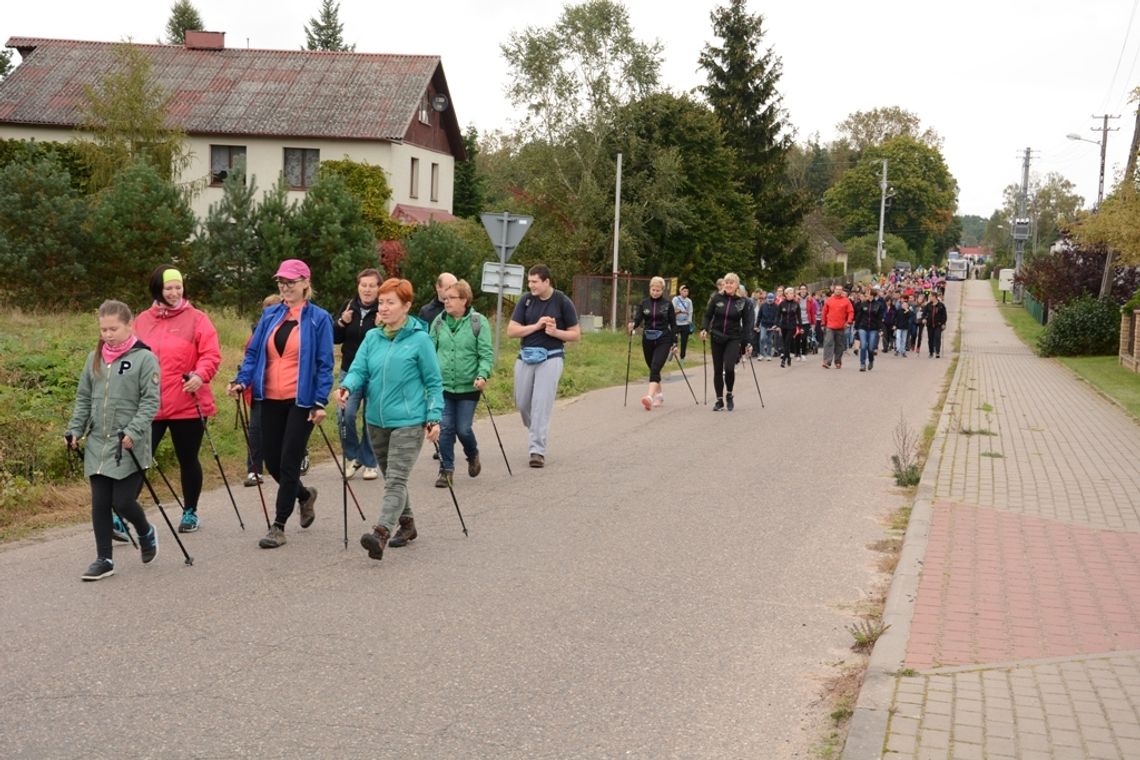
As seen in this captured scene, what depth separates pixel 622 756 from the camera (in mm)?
4520

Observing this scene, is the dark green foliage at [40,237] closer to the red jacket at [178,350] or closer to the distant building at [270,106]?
the distant building at [270,106]

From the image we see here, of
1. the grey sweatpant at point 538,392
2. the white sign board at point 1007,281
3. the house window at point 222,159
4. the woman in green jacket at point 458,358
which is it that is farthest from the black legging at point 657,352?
the white sign board at point 1007,281

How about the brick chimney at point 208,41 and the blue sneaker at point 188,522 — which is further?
the brick chimney at point 208,41

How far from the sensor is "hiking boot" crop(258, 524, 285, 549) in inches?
307

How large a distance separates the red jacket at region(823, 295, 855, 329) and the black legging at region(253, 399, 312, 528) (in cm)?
2056

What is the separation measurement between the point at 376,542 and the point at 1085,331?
32524 millimetres

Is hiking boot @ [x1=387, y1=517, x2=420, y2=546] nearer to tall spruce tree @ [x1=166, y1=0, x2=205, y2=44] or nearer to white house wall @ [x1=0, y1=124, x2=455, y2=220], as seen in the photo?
white house wall @ [x1=0, y1=124, x2=455, y2=220]

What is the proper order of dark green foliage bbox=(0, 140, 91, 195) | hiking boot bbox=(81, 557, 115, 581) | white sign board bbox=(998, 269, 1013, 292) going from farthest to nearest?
white sign board bbox=(998, 269, 1013, 292), dark green foliage bbox=(0, 140, 91, 195), hiking boot bbox=(81, 557, 115, 581)

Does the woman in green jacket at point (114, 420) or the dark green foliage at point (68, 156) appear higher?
the dark green foliage at point (68, 156)

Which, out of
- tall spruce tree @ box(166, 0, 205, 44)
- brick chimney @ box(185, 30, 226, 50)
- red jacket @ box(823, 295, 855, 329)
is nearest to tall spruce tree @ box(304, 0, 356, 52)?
tall spruce tree @ box(166, 0, 205, 44)

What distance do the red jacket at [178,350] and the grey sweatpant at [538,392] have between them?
3.95 meters

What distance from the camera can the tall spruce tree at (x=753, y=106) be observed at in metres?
53.2

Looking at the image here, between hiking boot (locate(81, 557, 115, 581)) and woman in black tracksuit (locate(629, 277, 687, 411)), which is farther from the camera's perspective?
woman in black tracksuit (locate(629, 277, 687, 411))

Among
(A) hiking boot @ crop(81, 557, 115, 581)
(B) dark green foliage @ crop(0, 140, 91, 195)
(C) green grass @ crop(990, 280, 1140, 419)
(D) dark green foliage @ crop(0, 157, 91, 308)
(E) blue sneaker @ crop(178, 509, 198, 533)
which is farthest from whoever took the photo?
(B) dark green foliage @ crop(0, 140, 91, 195)
